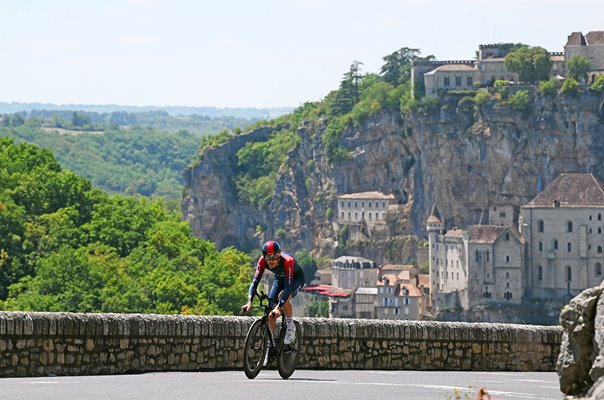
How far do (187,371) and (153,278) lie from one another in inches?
2798

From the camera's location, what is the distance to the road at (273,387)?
20469 millimetres

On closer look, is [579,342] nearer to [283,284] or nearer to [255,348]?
[283,284]

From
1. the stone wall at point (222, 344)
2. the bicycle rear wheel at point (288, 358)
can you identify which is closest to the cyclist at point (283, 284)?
the bicycle rear wheel at point (288, 358)

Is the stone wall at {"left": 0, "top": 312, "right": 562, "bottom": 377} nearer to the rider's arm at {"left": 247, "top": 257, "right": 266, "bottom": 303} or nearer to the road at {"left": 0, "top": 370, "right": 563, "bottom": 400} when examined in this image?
the road at {"left": 0, "top": 370, "right": 563, "bottom": 400}

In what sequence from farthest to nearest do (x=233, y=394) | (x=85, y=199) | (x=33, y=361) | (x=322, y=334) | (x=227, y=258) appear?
(x=227, y=258) < (x=85, y=199) < (x=322, y=334) < (x=33, y=361) < (x=233, y=394)

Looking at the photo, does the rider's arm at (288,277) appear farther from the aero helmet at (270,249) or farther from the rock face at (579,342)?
the rock face at (579,342)

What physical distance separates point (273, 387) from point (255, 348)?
1591 millimetres

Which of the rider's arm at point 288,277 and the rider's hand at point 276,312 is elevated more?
the rider's arm at point 288,277

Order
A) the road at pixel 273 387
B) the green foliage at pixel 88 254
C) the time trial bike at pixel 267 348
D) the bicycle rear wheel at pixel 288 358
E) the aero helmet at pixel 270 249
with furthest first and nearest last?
the green foliage at pixel 88 254 → the bicycle rear wheel at pixel 288 358 → the time trial bike at pixel 267 348 → the aero helmet at pixel 270 249 → the road at pixel 273 387

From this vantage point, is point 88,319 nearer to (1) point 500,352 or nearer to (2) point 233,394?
(2) point 233,394

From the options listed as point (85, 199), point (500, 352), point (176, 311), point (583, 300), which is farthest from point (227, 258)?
point (583, 300)

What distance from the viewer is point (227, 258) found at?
13475 cm

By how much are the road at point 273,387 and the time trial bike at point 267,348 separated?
17cm

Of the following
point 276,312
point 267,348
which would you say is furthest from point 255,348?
point 276,312
